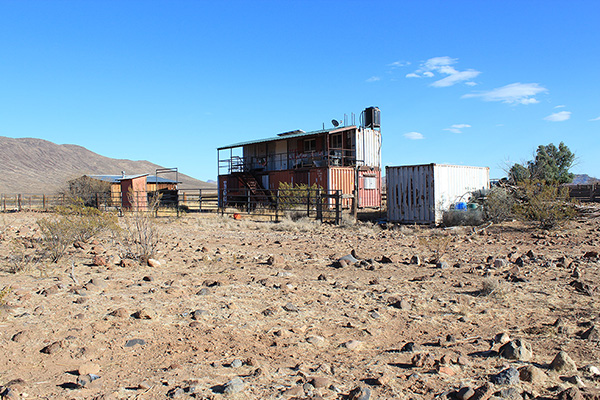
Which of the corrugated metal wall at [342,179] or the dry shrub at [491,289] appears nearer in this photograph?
the dry shrub at [491,289]

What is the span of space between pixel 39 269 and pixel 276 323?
4857mm

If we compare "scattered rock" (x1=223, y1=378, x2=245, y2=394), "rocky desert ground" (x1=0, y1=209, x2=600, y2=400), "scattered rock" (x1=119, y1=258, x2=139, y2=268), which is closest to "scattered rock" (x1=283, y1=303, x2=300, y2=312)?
"rocky desert ground" (x1=0, y1=209, x2=600, y2=400)

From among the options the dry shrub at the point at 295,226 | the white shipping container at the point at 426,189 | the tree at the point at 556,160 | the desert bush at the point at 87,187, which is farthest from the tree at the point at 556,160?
the desert bush at the point at 87,187

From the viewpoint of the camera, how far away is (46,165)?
12756 cm

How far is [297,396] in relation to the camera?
3.33m

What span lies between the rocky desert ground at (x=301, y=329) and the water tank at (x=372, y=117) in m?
23.2

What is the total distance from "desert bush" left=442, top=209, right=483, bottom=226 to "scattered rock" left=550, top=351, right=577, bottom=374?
46.0ft

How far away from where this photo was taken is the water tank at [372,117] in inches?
1237

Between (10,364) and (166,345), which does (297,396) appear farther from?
(10,364)

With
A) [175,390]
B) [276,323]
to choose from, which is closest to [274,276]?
[276,323]

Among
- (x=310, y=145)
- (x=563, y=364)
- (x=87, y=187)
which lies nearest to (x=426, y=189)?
(x=310, y=145)

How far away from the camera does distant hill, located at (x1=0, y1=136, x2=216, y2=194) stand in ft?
326

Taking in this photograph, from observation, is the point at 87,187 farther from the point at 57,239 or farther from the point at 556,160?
the point at 556,160

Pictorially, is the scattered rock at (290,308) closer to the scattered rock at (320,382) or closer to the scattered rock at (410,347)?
the scattered rock at (410,347)
